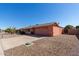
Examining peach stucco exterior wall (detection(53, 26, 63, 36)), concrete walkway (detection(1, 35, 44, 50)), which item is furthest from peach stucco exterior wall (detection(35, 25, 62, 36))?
concrete walkway (detection(1, 35, 44, 50))

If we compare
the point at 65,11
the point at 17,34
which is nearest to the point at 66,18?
the point at 65,11

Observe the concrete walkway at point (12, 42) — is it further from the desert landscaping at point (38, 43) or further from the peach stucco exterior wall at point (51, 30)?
the peach stucco exterior wall at point (51, 30)

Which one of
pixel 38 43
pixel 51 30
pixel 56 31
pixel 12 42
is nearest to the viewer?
pixel 38 43

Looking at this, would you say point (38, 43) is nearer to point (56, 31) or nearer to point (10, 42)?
point (10, 42)

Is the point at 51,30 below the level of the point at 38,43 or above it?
above

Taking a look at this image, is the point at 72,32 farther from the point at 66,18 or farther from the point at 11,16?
the point at 11,16

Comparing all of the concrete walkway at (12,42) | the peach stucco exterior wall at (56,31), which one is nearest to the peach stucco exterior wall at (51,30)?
the peach stucco exterior wall at (56,31)

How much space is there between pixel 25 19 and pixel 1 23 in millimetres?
1351

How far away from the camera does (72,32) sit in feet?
38.8

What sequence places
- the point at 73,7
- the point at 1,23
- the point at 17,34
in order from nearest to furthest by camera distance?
the point at 73,7, the point at 1,23, the point at 17,34

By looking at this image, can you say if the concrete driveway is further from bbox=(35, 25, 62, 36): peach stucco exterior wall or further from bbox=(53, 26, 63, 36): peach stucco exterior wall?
bbox=(53, 26, 63, 36): peach stucco exterior wall

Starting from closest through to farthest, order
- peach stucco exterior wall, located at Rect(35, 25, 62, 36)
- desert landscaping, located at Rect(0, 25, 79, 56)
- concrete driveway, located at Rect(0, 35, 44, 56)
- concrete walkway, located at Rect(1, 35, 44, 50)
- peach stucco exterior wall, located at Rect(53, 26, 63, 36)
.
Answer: desert landscaping, located at Rect(0, 25, 79, 56)
concrete driveway, located at Rect(0, 35, 44, 56)
concrete walkway, located at Rect(1, 35, 44, 50)
peach stucco exterior wall, located at Rect(35, 25, 62, 36)
peach stucco exterior wall, located at Rect(53, 26, 63, 36)

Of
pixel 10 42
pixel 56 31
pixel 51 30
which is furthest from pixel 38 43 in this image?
pixel 56 31

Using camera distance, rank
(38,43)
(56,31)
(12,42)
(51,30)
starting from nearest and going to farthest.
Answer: (38,43) < (12,42) < (51,30) < (56,31)
